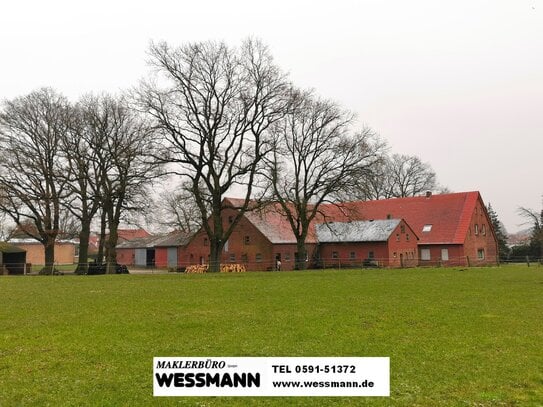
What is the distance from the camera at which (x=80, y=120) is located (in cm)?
4556

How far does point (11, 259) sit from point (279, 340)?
174 feet

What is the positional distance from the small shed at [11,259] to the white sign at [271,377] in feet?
155

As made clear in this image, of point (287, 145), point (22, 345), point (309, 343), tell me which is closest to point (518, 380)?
point (309, 343)

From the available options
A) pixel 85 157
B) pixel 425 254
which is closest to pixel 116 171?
pixel 85 157

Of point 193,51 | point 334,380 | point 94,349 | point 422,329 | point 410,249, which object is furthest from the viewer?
point 410,249

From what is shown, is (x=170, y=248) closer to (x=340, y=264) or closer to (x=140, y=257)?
(x=140, y=257)

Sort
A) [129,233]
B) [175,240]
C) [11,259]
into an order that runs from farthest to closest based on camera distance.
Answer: [129,233]
[175,240]
[11,259]

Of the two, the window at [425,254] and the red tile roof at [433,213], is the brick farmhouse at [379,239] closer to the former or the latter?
the red tile roof at [433,213]

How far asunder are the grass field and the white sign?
0.28 meters

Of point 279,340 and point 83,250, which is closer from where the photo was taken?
point 279,340

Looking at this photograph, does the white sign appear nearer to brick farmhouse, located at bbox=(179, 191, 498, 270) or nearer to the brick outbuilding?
the brick outbuilding

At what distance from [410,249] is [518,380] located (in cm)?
4910

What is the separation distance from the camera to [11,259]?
183 feet

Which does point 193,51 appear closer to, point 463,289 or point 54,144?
point 54,144
